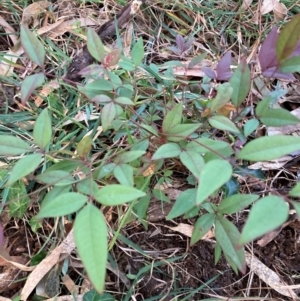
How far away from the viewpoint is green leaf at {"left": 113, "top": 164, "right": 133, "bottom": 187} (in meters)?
0.68

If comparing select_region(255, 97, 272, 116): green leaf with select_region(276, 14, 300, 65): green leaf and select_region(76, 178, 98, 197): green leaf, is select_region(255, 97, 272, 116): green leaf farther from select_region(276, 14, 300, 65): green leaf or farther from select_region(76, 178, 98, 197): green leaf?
select_region(76, 178, 98, 197): green leaf

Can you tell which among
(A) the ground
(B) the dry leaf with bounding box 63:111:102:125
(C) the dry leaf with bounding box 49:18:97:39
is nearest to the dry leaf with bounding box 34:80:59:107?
(A) the ground

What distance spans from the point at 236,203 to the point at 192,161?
94 millimetres

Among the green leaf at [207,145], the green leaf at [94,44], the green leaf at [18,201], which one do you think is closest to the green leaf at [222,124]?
the green leaf at [207,145]

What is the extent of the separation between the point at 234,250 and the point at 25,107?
2.39 feet

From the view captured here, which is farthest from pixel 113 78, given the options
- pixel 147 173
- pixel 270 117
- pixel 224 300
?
pixel 224 300

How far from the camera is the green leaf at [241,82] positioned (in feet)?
2.38

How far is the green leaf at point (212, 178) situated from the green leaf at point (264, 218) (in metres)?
0.05

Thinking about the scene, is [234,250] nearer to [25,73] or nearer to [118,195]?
[118,195]

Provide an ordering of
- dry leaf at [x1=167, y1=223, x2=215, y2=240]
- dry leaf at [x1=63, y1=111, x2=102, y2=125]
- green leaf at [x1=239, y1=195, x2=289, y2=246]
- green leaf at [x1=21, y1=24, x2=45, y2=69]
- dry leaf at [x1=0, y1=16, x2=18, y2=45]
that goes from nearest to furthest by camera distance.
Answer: green leaf at [x1=239, y1=195, x2=289, y2=246], green leaf at [x1=21, y1=24, x2=45, y2=69], dry leaf at [x1=167, y1=223, x2=215, y2=240], dry leaf at [x1=63, y1=111, x2=102, y2=125], dry leaf at [x1=0, y1=16, x2=18, y2=45]

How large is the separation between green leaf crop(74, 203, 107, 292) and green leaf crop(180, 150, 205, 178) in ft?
0.64

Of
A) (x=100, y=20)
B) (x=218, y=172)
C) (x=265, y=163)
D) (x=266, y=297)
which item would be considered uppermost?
(x=218, y=172)

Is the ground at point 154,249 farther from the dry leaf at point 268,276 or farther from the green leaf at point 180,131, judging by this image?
the green leaf at point 180,131

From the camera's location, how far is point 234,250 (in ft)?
2.23
